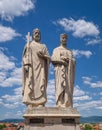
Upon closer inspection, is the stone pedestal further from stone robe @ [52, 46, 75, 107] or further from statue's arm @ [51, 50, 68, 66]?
statue's arm @ [51, 50, 68, 66]

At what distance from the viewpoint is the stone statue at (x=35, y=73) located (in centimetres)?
1672

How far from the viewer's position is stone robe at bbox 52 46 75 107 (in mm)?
17133

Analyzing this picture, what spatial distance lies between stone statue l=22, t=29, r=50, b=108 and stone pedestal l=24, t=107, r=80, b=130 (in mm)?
639

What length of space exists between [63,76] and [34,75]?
148cm

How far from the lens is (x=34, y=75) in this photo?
1711 centimetres

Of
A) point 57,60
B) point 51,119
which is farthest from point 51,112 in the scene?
point 57,60

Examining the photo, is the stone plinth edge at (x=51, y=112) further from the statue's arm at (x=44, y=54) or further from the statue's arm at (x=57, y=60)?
the statue's arm at (x=44, y=54)

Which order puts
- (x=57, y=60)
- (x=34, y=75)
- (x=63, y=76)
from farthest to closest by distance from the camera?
(x=57, y=60)
(x=63, y=76)
(x=34, y=75)

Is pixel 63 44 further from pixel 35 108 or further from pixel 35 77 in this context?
pixel 35 108

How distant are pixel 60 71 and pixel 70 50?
61.7 inches

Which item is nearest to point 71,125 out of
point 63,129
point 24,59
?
point 63,129

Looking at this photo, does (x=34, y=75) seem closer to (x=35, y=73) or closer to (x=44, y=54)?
(x=35, y=73)

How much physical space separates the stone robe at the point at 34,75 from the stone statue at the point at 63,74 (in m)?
0.57

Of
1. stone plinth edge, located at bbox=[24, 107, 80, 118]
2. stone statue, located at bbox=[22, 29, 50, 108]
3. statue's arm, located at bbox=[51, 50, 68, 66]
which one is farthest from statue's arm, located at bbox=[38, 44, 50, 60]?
stone plinth edge, located at bbox=[24, 107, 80, 118]
